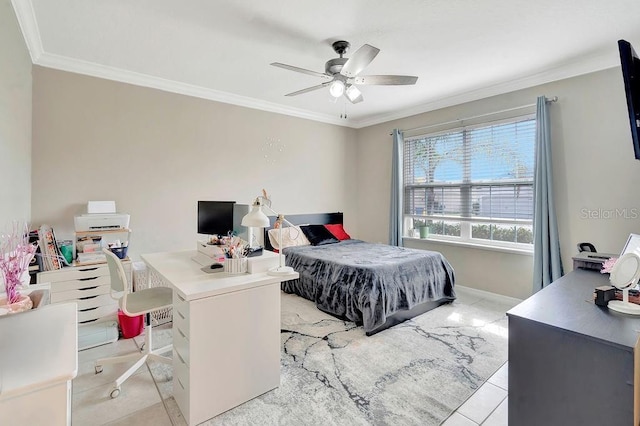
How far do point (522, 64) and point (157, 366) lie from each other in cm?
424

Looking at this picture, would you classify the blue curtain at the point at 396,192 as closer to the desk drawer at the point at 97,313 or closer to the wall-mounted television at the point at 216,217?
the wall-mounted television at the point at 216,217

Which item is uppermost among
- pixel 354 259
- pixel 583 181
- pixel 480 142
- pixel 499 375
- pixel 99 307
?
pixel 480 142

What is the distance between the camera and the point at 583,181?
3025 millimetres

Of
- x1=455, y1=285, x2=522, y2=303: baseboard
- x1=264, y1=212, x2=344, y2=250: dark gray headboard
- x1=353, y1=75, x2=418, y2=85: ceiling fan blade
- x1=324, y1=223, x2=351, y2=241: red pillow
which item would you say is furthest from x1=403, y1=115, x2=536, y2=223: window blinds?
x1=353, y1=75, x2=418, y2=85: ceiling fan blade

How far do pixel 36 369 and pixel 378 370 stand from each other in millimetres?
1972

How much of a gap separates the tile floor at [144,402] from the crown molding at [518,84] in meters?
2.93

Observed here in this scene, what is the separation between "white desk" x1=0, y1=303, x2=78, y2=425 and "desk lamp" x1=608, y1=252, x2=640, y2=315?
2033 mm

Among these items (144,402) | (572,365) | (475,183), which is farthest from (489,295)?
(144,402)

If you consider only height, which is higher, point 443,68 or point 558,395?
point 443,68

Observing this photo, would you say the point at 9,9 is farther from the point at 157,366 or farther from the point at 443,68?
the point at 443,68

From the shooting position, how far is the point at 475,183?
384cm

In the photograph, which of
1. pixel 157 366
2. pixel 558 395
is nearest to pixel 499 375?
pixel 558 395

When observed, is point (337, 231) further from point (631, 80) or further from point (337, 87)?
point (631, 80)

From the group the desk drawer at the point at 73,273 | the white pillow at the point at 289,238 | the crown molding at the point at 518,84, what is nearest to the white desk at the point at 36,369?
the desk drawer at the point at 73,273
